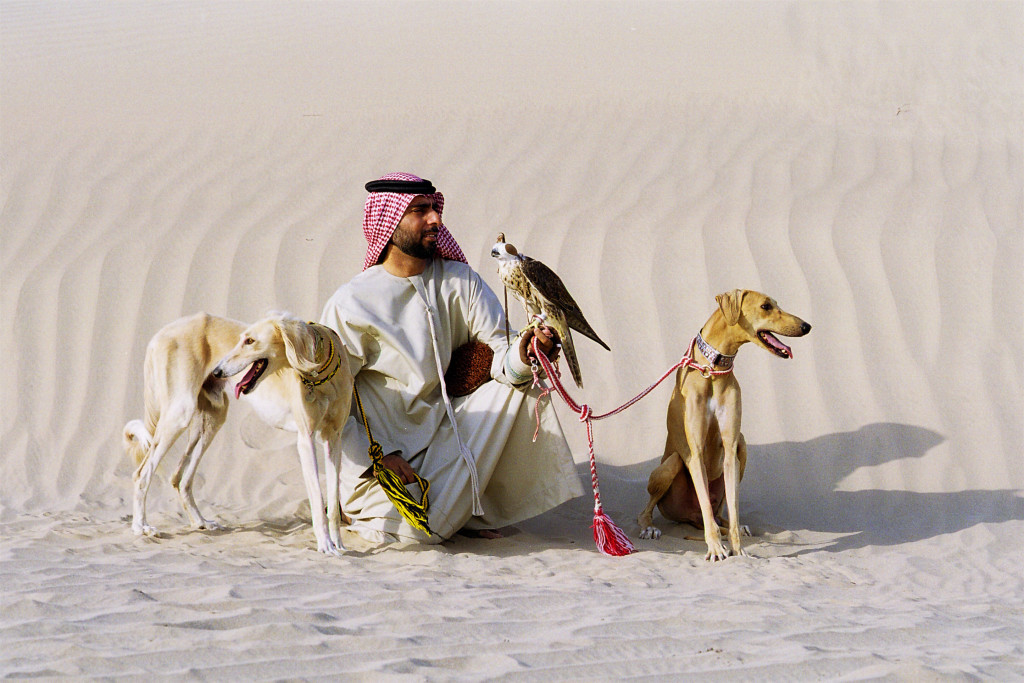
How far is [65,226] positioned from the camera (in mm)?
7699

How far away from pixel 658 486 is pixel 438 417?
1112 millimetres

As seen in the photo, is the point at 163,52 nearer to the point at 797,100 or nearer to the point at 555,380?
the point at 797,100

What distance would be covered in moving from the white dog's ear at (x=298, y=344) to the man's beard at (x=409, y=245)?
811mm

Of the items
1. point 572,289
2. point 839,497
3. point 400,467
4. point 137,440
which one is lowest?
point 839,497

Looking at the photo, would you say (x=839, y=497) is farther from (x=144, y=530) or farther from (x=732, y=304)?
(x=144, y=530)

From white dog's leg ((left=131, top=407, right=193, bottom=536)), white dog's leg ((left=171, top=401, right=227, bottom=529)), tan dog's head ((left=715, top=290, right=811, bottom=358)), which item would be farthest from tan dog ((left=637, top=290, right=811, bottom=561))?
white dog's leg ((left=131, top=407, right=193, bottom=536))

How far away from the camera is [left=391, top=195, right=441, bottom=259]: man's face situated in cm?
473

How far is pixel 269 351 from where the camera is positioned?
4172 millimetres

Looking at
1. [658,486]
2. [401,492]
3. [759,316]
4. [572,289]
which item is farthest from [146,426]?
[572,289]

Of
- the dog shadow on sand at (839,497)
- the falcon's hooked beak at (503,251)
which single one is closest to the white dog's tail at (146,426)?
the falcon's hooked beak at (503,251)

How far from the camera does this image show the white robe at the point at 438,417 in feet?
14.9

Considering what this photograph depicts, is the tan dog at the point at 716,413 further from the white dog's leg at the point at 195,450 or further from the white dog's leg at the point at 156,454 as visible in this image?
the white dog's leg at the point at 156,454

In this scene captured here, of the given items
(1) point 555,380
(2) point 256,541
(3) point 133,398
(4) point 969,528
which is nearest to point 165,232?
(3) point 133,398

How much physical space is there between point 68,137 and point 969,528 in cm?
793
